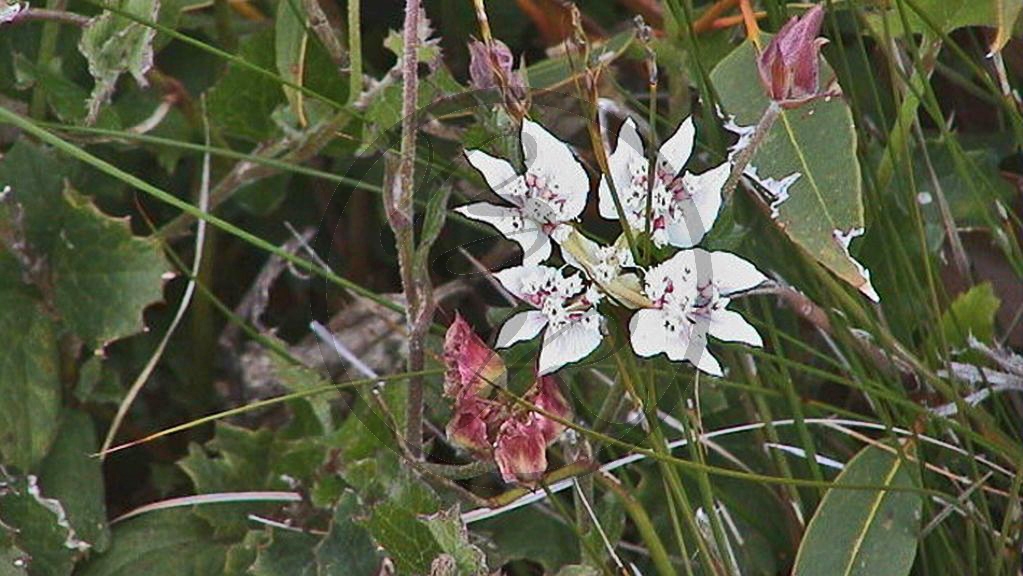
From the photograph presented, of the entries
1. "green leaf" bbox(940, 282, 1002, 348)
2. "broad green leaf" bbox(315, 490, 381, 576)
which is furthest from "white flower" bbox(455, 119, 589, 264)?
"green leaf" bbox(940, 282, 1002, 348)

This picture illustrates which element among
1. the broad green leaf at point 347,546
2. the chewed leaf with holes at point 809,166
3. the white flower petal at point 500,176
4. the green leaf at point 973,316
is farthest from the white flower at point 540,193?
the green leaf at point 973,316

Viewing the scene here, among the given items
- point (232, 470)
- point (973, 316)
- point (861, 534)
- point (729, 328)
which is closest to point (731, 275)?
point (729, 328)

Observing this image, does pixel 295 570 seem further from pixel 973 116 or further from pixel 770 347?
pixel 973 116

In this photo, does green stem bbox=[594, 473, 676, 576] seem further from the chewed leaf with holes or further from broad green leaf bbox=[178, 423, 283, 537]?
broad green leaf bbox=[178, 423, 283, 537]

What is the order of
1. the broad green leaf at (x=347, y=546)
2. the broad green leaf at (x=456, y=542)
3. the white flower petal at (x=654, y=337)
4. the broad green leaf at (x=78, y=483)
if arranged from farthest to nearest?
the broad green leaf at (x=78, y=483) → the broad green leaf at (x=347, y=546) → the broad green leaf at (x=456, y=542) → the white flower petal at (x=654, y=337)

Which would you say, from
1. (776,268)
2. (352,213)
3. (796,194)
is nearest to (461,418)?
(796,194)

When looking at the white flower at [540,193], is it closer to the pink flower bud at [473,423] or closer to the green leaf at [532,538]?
the pink flower bud at [473,423]
